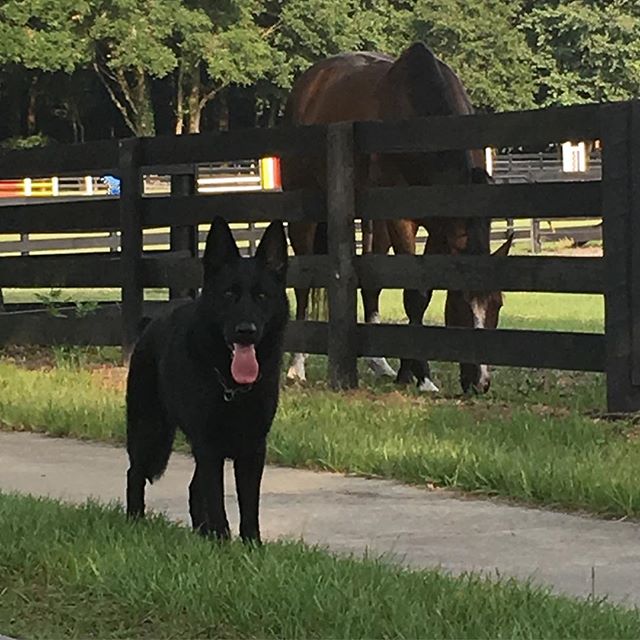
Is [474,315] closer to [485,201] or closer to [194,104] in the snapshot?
[485,201]

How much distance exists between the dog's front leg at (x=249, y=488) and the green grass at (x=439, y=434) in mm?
1338

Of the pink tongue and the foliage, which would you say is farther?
the foliage

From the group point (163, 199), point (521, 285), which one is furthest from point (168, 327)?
point (163, 199)

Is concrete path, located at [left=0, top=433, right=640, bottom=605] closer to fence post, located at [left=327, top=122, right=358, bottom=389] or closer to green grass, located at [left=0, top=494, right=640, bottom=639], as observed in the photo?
green grass, located at [left=0, top=494, right=640, bottom=639]

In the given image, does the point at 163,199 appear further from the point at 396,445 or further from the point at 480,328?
the point at 396,445

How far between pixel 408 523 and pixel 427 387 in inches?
149

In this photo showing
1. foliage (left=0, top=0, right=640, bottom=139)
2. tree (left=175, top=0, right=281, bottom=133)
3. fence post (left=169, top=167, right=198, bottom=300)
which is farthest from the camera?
tree (left=175, top=0, right=281, bottom=133)

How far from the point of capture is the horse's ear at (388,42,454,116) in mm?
10203

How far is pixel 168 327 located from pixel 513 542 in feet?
5.18

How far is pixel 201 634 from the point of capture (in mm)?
4379

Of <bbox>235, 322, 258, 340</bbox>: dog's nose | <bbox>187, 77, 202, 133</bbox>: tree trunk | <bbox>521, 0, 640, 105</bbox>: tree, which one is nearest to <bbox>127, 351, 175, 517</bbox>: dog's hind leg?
<bbox>235, 322, 258, 340</bbox>: dog's nose

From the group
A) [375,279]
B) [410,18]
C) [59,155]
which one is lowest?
[375,279]

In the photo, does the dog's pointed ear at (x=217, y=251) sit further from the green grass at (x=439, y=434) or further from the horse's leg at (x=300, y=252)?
the horse's leg at (x=300, y=252)

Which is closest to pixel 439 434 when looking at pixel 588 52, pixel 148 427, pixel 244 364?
pixel 148 427
